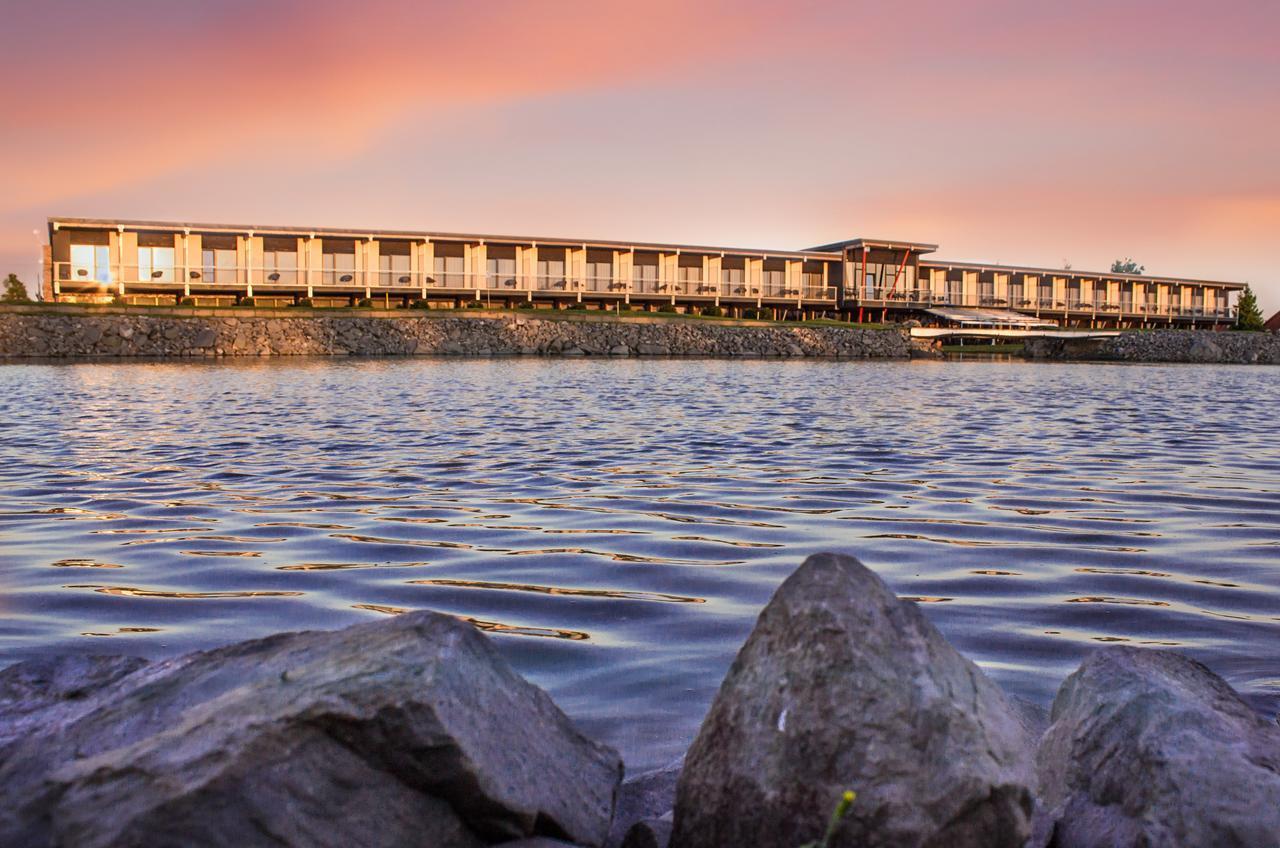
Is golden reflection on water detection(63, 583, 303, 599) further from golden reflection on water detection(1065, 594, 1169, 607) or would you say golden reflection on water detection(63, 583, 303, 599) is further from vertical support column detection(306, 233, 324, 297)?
vertical support column detection(306, 233, 324, 297)

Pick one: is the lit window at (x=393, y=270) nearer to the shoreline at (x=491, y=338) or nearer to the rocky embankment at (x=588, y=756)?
the shoreline at (x=491, y=338)

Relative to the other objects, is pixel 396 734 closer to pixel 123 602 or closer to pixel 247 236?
pixel 123 602

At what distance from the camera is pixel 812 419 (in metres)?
15.5

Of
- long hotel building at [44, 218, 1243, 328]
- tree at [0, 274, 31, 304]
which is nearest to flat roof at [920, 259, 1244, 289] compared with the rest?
long hotel building at [44, 218, 1243, 328]

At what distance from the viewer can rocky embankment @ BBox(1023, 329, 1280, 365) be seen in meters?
57.2

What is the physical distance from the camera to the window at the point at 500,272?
188 feet

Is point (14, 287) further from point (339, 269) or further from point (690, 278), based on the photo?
point (690, 278)

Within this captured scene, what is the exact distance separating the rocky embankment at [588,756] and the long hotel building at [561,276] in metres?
49.8

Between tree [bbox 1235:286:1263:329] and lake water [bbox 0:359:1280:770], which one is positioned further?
tree [bbox 1235:286:1263:329]

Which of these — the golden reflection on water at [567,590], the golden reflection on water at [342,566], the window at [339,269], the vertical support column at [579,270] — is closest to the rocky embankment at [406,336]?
the window at [339,269]

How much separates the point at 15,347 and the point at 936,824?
4353cm

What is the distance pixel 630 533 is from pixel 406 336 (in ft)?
133

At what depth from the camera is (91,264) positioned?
162 ft

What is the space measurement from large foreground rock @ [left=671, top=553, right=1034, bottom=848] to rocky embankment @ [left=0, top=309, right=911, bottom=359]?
41.8 m
